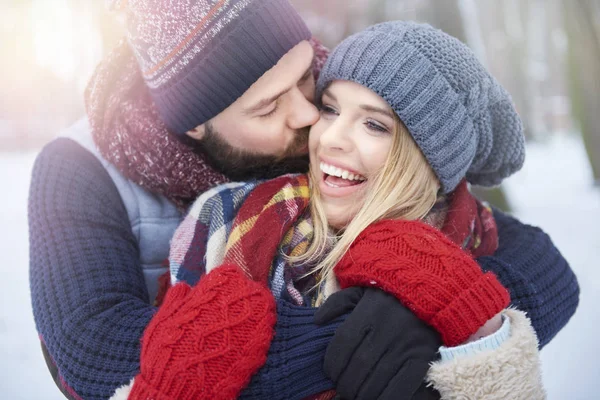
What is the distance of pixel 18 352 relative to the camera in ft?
8.07

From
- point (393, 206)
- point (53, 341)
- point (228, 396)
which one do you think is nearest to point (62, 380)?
point (53, 341)

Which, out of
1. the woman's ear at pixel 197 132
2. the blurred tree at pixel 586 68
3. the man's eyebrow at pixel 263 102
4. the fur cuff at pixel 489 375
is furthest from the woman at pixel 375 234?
the blurred tree at pixel 586 68

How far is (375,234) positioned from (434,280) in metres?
0.20

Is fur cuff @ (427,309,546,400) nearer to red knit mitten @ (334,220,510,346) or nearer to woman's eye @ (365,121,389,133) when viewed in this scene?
red knit mitten @ (334,220,510,346)

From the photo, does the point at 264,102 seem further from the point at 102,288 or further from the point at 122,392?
the point at 122,392

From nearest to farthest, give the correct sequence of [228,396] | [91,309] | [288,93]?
1. [228,396]
2. [91,309]
3. [288,93]

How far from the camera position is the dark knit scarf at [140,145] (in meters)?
1.58

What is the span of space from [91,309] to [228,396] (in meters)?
0.44

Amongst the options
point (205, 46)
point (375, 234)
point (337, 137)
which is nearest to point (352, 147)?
point (337, 137)

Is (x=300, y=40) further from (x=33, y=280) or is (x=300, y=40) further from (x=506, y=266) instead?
(x=33, y=280)

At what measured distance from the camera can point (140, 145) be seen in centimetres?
159

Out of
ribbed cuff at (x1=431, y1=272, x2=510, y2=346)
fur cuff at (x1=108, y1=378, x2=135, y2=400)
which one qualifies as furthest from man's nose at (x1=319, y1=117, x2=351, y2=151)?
fur cuff at (x1=108, y1=378, x2=135, y2=400)

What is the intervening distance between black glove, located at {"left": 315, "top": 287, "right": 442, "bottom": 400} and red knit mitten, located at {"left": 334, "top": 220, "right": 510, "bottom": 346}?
0.10 feet

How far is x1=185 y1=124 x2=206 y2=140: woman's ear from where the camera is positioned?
1697 millimetres
